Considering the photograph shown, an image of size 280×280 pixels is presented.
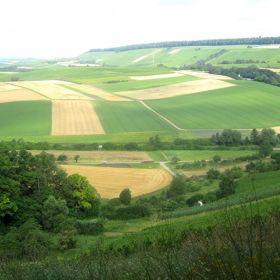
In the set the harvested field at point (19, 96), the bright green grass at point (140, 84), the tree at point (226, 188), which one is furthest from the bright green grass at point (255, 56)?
the tree at point (226, 188)

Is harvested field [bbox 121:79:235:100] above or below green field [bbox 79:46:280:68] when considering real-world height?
below

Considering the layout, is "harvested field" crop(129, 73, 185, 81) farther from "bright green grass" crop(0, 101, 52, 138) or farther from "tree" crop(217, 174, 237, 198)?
"tree" crop(217, 174, 237, 198)

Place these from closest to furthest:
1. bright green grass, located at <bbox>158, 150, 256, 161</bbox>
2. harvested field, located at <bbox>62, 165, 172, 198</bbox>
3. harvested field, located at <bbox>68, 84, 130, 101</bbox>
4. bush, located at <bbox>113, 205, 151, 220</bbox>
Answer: bush, located at <bbox>113, 205, 151, 220</bbox>
harvested field, located at <bbox>62, 165, 172, 198</bbox>
bright green grass, located at <bbox>158, 150, 256, 161</bbox>
harvested field, located at <bbox>68, 84, 130, 101</bbox>

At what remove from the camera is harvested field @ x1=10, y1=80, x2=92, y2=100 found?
84.6 meters

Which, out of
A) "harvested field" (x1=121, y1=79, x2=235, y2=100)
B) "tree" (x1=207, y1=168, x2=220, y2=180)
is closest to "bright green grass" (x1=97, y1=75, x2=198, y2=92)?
"harvested field" (x1=121, y1=79, x2=235, y2=100)

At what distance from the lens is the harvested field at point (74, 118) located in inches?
2361

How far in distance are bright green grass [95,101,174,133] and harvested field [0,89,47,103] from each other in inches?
506

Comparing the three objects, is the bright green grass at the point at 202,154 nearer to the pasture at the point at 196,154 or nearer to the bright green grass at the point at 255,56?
the pasture at the point at 196,154

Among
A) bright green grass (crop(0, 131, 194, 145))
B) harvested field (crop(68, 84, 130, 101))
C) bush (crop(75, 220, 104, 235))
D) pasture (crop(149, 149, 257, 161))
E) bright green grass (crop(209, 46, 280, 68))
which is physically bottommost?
pasture (crop(149, 149, 257, 161))

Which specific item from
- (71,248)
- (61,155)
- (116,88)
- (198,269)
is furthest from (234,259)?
(116,88)

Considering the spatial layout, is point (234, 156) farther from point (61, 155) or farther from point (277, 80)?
point (277, 80)

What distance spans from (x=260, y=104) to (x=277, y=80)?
2518 cm

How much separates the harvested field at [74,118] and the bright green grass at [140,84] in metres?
19.3

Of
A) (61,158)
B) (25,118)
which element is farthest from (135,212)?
(25,118)
